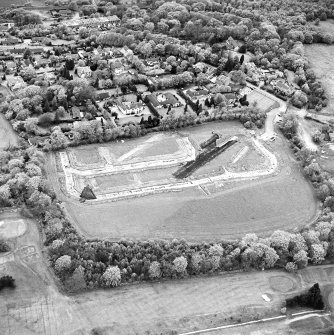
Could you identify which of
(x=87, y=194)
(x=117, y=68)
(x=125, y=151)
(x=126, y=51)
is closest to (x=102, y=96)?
(x=117, y=68)

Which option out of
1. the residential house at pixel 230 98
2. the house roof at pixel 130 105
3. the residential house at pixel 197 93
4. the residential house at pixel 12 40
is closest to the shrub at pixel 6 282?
the house roof at pixel 130 105

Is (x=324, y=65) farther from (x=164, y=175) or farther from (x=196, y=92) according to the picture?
(x=164, y=175)

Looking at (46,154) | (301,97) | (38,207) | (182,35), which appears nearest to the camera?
(38,207)

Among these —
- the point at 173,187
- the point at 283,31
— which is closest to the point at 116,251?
the point at 173,187

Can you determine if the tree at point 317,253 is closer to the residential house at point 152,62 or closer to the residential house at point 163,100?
the residential house at point 163,100

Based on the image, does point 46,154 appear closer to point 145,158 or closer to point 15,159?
point 15,159
